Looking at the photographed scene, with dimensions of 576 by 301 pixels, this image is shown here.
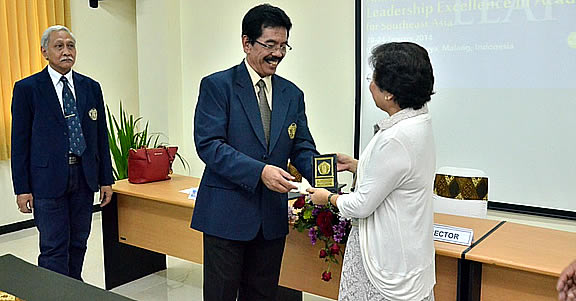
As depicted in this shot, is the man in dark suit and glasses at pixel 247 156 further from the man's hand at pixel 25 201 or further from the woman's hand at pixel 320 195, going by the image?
the man's hand at pixel 25 201

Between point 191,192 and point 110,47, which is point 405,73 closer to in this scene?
point 191,192

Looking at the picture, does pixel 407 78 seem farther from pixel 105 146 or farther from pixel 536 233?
pixel 105 146

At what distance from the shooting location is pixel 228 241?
2.14m

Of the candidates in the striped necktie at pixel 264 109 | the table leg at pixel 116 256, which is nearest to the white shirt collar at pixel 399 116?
the striped necktie at pixel 264 109

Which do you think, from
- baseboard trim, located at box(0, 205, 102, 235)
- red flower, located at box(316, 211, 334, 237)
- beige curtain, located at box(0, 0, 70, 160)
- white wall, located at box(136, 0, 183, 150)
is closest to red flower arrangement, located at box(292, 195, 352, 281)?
red flower, located at box(316, 211, 334, 237)

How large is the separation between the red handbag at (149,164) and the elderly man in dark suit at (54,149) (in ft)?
1.65

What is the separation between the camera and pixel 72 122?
9.72 feet

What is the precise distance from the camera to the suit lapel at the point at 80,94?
3023 millimetres

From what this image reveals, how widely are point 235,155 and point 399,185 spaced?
61 cm

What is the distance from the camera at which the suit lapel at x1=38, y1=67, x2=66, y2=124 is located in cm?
290

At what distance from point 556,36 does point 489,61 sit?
17.4 inches

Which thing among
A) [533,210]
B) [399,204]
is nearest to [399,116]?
[399,204]

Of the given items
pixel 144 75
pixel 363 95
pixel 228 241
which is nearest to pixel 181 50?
pixel 144 75

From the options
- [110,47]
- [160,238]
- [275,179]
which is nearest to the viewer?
[275,179]
